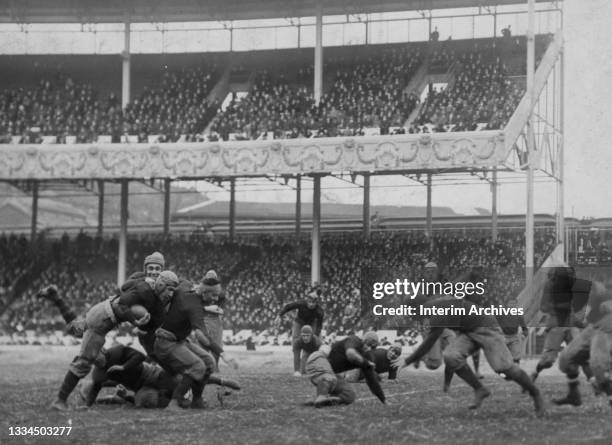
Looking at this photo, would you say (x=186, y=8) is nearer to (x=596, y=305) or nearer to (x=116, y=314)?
(x=116, y=314)

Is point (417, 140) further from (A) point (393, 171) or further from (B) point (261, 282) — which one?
(B) point (261, 282)

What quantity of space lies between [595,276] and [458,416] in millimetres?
17001

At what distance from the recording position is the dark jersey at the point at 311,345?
18.5m

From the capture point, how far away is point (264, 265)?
35375 mm

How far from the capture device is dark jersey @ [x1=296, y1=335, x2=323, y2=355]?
18481 mm

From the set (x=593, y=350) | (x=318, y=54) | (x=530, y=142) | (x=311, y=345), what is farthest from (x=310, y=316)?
(x=318, y=54)

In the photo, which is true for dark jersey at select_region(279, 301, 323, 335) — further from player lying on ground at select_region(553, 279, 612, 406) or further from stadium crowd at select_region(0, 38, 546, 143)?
stadium crowd at select_region(0, 38, 546, 143)

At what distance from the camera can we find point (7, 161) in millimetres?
35188

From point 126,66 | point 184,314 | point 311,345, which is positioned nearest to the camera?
point 184,314

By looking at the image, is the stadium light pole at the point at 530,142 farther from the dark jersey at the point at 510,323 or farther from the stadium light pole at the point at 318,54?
the dark jersey at the point at 510,323

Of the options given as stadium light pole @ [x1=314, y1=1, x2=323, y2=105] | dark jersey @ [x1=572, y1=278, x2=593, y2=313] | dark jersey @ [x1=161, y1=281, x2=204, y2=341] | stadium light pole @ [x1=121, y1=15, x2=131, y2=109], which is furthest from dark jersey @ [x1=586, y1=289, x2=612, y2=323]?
stadium light pole @ [x1=121, y1=15, x2=131, y2=109]

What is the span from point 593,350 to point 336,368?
3.38 meters

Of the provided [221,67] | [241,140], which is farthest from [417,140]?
[221,67]

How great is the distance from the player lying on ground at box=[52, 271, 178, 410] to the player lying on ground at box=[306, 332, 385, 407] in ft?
7.25
